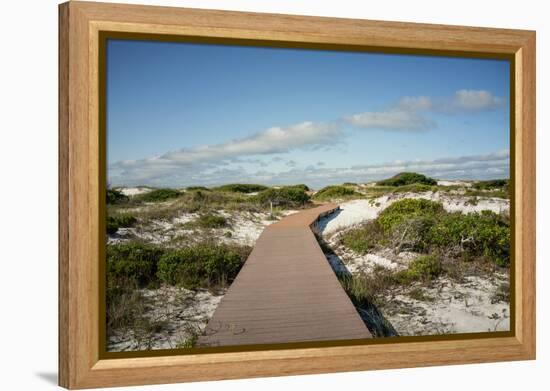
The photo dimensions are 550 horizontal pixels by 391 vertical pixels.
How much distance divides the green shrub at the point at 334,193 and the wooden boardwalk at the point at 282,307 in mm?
634

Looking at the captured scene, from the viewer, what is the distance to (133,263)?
598 cm

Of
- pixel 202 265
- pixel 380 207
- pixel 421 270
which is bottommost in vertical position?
pixel 421 270

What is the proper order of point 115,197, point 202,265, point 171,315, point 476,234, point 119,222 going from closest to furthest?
point 115,197, point 119,222, point 171,315, point 202,265, point 476,234

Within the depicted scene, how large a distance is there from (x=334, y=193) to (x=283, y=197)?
52 centimetres

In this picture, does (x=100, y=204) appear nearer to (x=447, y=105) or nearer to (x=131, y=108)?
(x=131, y=108)

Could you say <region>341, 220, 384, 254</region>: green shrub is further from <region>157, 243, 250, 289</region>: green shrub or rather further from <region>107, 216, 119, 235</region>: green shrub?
<region>107, 216, 119, 235</region>: green shrub

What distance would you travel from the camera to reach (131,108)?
593 cm

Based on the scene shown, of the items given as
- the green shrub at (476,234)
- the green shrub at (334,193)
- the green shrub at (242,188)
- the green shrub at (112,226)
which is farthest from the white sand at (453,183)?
the green shrub at (112,226)

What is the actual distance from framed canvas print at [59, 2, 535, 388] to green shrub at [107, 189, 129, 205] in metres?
0.02

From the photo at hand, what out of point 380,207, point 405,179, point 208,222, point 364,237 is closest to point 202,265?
point 208,222

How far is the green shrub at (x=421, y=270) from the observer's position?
7043 mm

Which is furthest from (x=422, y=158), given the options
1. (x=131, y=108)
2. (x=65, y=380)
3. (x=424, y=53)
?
(x=65, y=380)

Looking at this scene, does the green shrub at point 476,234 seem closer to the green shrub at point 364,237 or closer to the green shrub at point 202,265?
the green shrub at point 364,237

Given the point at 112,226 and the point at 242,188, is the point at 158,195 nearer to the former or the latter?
the point at 112,226
